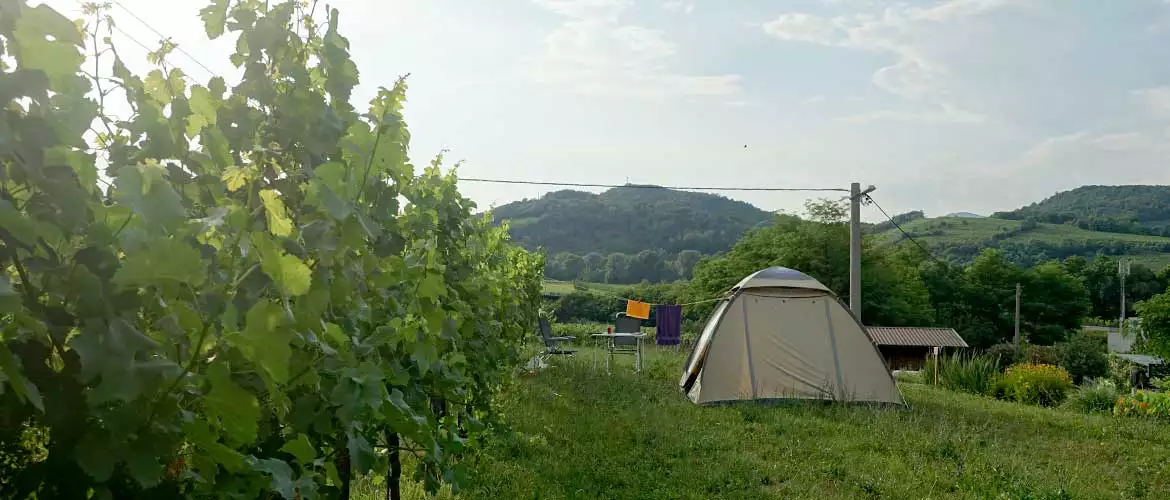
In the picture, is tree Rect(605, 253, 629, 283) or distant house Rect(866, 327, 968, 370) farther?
tree Rect(605, 253, 629, 283)

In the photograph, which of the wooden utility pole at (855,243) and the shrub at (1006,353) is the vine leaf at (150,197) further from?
the shrub at (1006,353)

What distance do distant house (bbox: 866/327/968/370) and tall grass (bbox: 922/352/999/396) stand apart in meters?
18.7

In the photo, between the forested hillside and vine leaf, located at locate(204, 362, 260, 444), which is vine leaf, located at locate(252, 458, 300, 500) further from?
the forested hillside

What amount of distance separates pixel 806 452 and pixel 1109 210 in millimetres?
105940

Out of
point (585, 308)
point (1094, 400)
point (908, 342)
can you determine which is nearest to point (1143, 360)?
point (908, 342)

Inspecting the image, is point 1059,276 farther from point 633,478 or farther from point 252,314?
point 252,314

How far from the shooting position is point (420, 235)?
3275mm

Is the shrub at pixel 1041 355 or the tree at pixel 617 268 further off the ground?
the tree at pixel 617 268

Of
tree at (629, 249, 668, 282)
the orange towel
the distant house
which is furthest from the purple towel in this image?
tree at (629, 249, 668, 282)

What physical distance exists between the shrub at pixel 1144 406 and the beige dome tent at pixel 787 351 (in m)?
3.00

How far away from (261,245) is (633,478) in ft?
15.3

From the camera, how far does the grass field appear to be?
5.13 m

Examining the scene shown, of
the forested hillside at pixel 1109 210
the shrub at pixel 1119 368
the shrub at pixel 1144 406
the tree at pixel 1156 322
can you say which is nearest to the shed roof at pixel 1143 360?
the tree at pixel 1156 322

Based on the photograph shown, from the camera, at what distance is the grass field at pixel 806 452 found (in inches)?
202
